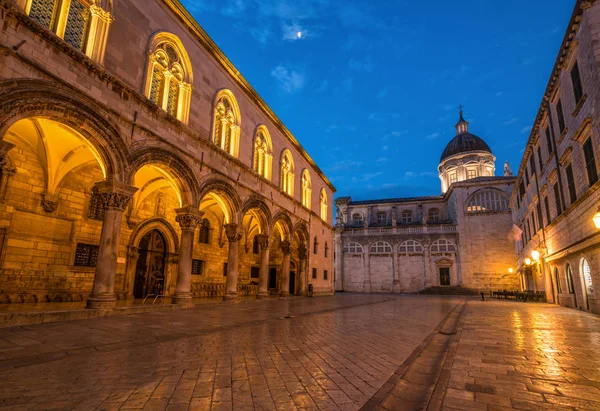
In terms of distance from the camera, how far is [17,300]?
35.7ft

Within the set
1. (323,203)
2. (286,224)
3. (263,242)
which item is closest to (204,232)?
(263,242)

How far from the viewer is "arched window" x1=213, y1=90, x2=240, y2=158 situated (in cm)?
1560

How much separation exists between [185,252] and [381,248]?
34656mm

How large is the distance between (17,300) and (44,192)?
3.76 meters

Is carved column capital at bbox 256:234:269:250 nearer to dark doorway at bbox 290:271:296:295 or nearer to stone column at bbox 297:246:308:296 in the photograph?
stone column at bbox 297:246:308:296

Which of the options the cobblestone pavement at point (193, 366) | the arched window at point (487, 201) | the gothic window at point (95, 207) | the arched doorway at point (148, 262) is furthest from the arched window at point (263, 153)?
the arched window at point (487, 201)

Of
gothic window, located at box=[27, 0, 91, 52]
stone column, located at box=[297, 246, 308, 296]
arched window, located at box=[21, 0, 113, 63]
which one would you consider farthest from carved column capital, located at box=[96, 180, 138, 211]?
stone column, located at box=[297, 246, 308, 296]

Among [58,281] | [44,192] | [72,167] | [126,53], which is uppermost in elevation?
[126,53]

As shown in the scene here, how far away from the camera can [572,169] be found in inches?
546

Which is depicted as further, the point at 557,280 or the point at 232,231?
the point at 557,280

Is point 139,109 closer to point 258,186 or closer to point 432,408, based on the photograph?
point 258,186

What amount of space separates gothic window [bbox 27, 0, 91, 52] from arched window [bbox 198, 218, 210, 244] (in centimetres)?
1134

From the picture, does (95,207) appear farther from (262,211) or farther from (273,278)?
(273,278)

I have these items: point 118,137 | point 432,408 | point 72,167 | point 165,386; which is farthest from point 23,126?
point 432,408
